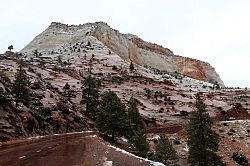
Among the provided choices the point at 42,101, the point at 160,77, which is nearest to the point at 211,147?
the point at 42,101

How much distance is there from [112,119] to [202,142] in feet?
36.7

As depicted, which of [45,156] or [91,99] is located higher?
[91,99]

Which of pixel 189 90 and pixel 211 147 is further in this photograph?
pixel 189 90

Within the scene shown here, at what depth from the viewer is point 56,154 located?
93.9 ft

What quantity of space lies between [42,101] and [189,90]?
60254 millimetres

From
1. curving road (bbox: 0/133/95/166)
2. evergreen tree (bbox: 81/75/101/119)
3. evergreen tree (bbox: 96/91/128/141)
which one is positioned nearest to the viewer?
curving road (bbox: 0/133/95/166)

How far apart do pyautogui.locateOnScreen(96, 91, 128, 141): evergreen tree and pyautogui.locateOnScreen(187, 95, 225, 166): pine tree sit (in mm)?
8488

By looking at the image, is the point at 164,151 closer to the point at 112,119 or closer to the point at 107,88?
the point at 112,119

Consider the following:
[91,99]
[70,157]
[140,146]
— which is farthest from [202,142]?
[91,99]

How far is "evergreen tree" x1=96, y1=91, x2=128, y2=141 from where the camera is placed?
4919cm

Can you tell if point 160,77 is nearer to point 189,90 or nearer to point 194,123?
point 189,90

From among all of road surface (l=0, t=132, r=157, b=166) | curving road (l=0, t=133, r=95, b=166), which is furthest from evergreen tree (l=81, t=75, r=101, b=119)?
road surface (l=0, t=132, r=157, b=166)

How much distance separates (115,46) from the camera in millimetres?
157750

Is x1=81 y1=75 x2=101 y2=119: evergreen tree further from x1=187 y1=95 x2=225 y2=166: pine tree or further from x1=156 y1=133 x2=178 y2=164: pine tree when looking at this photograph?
x1=187 y1=95 x2=225 y2=166: pine tree
